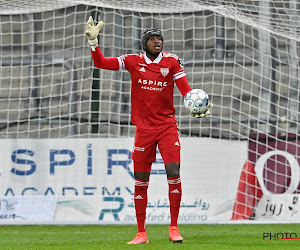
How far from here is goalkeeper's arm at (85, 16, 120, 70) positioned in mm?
7246

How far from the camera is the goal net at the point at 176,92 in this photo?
11766 millimetres

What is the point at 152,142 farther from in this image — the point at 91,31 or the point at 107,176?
the point at 107,176

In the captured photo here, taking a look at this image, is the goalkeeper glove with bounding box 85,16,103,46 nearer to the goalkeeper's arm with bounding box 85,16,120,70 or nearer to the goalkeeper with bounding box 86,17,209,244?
the goalkeeper's arm with bounding box 85,16,120,70

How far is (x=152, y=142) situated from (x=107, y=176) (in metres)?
4.21

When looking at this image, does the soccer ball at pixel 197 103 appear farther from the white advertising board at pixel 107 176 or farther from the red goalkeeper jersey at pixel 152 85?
the white advertising board at pixel 107 176

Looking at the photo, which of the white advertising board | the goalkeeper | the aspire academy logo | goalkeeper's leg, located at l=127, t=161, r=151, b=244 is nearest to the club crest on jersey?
the goalkeeper

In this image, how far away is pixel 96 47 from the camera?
289 inches

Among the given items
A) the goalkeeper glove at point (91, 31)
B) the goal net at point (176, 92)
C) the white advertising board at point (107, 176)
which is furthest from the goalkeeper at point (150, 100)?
the goal net at point (176, 92)

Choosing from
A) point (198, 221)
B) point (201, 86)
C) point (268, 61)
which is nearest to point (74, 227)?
point (198, 221)

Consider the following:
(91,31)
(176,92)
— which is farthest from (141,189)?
(176,92)

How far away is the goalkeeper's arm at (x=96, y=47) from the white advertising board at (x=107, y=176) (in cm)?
419

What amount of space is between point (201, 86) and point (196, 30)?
34.1 inches

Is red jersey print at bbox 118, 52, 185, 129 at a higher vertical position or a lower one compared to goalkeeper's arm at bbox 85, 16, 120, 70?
lower

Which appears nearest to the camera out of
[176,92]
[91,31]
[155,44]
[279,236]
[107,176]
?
[91,31]
